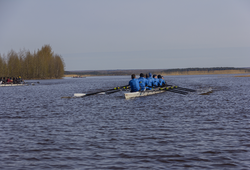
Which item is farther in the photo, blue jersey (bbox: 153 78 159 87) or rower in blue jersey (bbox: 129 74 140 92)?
blue jersey (bbox: 153 78 159 87)

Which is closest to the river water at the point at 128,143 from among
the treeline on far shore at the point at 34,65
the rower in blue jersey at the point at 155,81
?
the rower in blue jersey at the point at 155,81

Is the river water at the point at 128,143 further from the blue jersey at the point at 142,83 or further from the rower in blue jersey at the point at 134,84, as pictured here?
the blue jersey at the point at 142,83

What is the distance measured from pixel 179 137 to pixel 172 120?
12.7 ft

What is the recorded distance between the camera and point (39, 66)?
121062 mm

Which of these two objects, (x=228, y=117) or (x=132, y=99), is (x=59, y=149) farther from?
(x=132, y=99)

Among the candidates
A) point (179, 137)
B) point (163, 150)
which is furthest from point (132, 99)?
point (163, 150)

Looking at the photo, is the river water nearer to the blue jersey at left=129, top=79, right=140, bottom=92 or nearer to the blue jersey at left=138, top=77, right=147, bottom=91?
the blue jersey at left=129, top=79, right=140, bottom=92

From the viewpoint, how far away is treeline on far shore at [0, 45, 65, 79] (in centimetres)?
10956

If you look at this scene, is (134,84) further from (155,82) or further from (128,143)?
(128,143)

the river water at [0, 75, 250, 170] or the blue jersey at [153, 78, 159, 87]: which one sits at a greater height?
the blue jersey at [153, 78, 159, 87]

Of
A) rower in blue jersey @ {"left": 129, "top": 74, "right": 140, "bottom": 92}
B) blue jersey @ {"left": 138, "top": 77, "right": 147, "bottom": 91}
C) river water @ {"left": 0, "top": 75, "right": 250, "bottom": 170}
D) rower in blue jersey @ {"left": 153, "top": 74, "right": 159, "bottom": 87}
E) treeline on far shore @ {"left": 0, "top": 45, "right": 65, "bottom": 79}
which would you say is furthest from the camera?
treeline on far shore @ {"left": 0, "top": 45, "right": 65, "bottom": 79}

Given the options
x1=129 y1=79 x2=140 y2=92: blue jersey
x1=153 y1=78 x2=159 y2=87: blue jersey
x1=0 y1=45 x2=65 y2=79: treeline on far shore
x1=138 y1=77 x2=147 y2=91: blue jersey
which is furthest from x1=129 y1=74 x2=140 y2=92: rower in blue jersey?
x1=0 y1=45 x2=65 y2=79: treeline on far shore

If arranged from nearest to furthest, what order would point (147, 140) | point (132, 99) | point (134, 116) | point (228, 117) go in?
point (147, 140) < point (228, 117) < point (134, 116) < point (132, 99)

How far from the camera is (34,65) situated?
11931 centimetres
